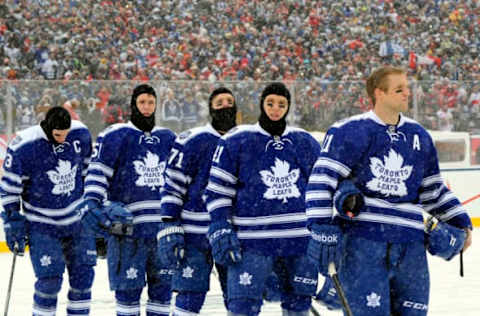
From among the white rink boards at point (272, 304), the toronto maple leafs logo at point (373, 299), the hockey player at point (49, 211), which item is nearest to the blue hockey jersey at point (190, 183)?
the hockey player at point (49, 211)

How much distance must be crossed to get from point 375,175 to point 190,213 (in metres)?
1.55

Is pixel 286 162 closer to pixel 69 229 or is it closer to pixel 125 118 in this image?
pixel 69 229

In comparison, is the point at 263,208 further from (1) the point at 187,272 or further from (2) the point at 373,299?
(2) the point at 373,299

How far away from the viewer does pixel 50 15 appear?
17.6m

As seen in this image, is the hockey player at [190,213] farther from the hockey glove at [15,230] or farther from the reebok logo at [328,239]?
the reebok logo at [328,239]

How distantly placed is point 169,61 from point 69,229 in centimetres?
1228

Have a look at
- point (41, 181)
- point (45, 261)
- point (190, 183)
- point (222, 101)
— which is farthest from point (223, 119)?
point (45, 261)

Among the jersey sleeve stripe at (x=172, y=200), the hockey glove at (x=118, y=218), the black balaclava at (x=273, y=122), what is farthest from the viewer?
the hockey glove at (x=118, y=218)

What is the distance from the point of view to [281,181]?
430 centimetres

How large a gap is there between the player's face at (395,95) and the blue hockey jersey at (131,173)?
2063 millimetres

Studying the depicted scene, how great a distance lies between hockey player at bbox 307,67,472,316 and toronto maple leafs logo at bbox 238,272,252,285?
58cm

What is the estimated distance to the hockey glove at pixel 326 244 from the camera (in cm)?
350

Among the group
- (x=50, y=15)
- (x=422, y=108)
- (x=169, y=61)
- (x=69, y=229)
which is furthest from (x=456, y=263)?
(x=50, y=15)

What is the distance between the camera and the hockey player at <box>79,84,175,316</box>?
523 centimetres
